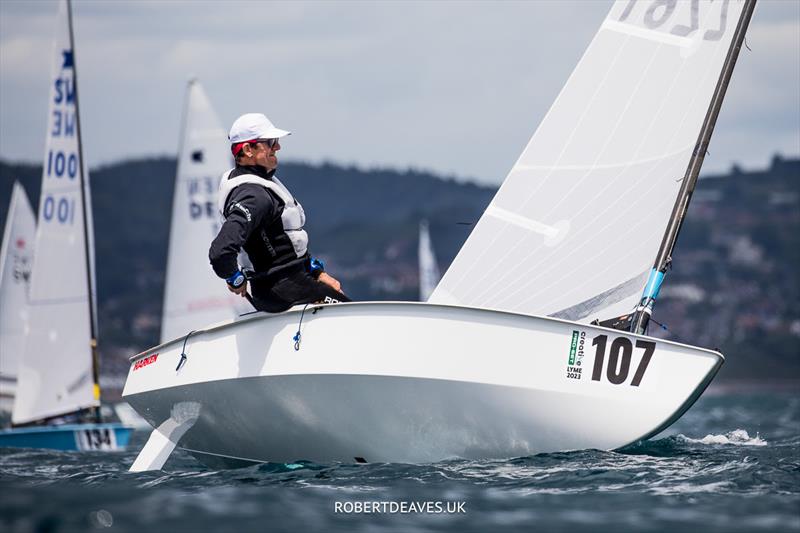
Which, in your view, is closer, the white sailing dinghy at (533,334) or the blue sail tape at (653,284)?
the white sailing dinghy at (533,334)

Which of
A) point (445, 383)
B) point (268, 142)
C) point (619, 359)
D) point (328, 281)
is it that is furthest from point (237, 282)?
point (619, 359)

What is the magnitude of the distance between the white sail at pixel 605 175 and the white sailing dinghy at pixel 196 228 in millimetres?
9620

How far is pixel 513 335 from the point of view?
614 centimetres

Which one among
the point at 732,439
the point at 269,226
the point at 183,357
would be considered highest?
the point at 269,226

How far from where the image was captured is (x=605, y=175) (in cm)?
734

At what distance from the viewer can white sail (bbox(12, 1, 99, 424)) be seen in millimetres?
13906

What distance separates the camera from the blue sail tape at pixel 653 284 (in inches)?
273

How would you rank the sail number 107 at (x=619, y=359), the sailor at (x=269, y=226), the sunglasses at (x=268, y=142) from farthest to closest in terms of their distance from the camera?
the sunglasses at (x=268, y=142), the sailor at (x=269, y=226), the sail number 107 at (x=619, y=359)

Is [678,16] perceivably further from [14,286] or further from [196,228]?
[14,286]

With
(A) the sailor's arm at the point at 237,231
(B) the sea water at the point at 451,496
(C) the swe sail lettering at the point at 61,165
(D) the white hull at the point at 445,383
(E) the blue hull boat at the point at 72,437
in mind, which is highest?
(C) the swe sail lettering at the point at 61,165

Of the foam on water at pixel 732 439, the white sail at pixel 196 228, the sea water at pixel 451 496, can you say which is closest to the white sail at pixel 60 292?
the white sail at pixel 196 228

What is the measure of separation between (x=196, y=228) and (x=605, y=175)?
10.4 meters

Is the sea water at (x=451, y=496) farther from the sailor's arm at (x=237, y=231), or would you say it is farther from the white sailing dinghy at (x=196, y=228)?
the white sailing dinghy at (x=196, y=228)

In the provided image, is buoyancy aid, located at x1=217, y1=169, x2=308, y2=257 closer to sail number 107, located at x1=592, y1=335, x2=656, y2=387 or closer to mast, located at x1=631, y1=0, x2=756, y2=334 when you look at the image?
sail number 107, located at x1=592, y1=335, x2=656, y2=387
